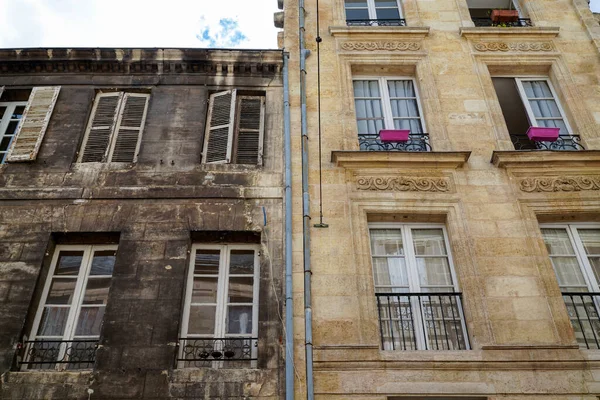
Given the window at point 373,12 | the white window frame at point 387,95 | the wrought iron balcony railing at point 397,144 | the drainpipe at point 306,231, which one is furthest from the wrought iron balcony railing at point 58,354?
the window at point 373,12

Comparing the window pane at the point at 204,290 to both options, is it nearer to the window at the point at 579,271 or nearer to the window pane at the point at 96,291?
the window pane at the point at 96,291

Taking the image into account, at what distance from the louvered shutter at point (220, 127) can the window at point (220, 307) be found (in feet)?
5.25

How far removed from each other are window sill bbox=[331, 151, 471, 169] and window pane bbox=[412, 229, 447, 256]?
3.41ft

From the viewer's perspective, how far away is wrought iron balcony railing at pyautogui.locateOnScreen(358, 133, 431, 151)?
8578 millimetres

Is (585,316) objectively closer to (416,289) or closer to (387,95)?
(416,289)

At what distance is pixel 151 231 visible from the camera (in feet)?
24.2

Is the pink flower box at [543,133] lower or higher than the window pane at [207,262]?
higher

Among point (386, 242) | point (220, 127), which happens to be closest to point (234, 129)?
point (220, 127)

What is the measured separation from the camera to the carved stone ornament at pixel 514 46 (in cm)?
977

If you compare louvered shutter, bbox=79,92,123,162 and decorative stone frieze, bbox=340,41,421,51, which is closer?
louvered shutter, bbox=79,92,123,162

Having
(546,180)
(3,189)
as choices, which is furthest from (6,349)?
(546,180)

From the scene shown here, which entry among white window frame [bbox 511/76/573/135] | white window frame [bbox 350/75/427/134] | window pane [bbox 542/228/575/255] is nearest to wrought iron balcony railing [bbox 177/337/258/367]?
white window frame [bbox 350/75/427/134]

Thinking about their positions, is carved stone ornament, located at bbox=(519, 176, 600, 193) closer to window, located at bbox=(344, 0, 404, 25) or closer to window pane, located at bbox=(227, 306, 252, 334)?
window, located at bbox=(344, 0, 404, 25)

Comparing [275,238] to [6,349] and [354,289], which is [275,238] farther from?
[6,349]
